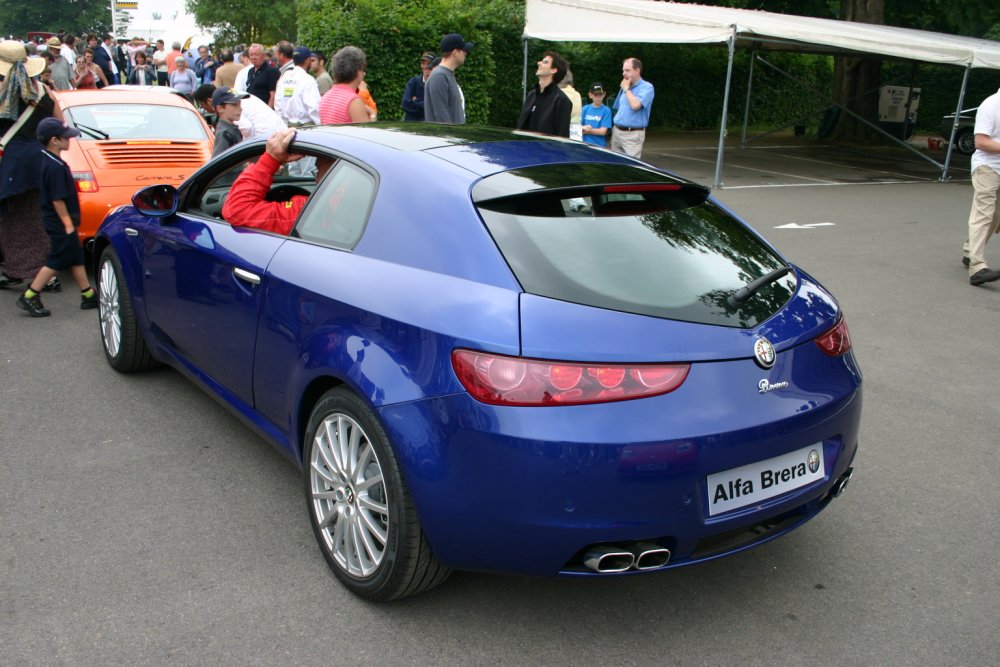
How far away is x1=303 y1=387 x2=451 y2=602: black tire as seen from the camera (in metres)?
2.82

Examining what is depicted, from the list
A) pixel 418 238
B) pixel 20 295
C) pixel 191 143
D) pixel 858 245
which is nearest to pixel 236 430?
pixel 418 238

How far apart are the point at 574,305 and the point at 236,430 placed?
2.51 meters

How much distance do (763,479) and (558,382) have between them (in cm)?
76

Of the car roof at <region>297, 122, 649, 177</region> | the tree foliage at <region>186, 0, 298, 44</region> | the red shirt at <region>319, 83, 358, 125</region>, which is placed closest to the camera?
the car roof at <region>297, 122, 649, 177</region>

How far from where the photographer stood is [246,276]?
3.63 m

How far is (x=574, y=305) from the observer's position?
266 centimetres

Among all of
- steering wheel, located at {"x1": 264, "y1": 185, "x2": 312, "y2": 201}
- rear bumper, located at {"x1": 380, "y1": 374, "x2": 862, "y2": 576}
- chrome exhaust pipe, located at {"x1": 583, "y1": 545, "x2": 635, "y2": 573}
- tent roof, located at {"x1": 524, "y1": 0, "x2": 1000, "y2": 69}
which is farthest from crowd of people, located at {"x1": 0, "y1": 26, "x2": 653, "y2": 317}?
tent roof, located at {"x1": 524, "y1": 0, "x2": 1000, "y2": 69}

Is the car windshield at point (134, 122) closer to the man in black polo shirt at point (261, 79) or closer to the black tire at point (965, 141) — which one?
the man in black polo shirt at point (261, 79)

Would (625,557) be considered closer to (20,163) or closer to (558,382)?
(558,382)

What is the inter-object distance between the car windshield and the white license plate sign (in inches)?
288

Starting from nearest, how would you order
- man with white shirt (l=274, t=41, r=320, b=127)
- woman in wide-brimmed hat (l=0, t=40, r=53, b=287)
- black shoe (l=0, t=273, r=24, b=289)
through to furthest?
woman in wide-brimmed hat (l=0, t=40, r=53, b=287)
black shoe (l=0, t=273, r=24, b=289)
man with white shirt (l=274, t=41, r=320, b=127)

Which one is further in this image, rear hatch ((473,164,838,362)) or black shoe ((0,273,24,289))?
black shoe ((0,273,24,289))

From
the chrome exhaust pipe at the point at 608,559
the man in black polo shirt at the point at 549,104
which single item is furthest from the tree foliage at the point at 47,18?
the chrome exhaust pipe at the point at 608,559

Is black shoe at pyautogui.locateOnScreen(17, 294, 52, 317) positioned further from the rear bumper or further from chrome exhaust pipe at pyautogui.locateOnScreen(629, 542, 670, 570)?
chrome exhaust pipe at pyautogui.locateOnScreen(629, 542, 670, 570)
